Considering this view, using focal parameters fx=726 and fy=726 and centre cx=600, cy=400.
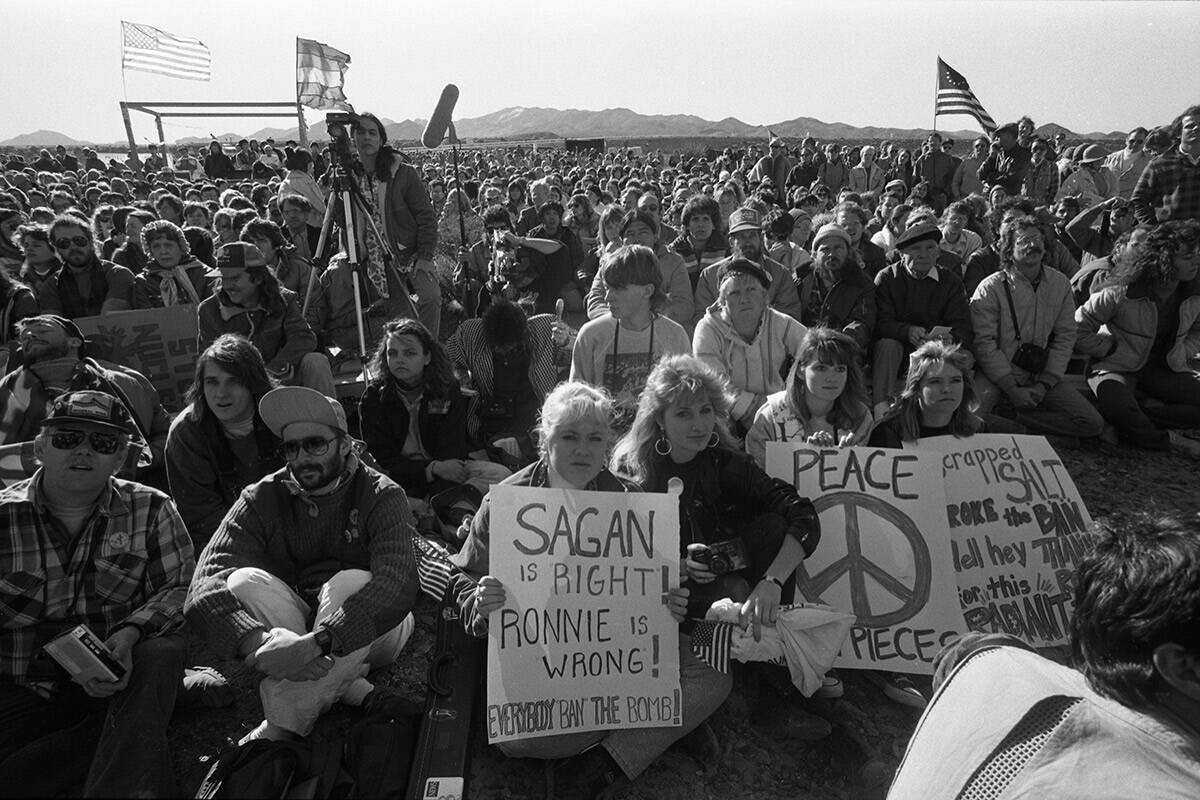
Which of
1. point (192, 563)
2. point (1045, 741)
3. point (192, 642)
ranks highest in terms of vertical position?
point (1045, 741)

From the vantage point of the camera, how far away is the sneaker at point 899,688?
3076 mm

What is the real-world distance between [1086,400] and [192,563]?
620 centimetres

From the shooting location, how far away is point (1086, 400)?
5.73 m

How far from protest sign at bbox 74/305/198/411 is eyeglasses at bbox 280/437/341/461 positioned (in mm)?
3706

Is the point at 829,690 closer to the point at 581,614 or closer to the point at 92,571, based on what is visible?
the point at 581,614

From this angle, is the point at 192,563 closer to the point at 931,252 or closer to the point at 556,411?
the point at 556,411

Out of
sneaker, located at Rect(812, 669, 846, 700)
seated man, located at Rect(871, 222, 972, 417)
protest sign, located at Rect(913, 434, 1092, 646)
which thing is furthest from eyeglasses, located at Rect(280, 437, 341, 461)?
seated man, located at Rect(871, 222, 972, 417)

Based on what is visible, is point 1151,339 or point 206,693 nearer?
point 206,693

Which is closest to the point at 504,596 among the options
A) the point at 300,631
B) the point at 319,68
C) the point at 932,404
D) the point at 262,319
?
the point at 300,631

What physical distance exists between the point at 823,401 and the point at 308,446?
8.00 ft

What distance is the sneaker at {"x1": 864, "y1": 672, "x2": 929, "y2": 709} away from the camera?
3.08 meters

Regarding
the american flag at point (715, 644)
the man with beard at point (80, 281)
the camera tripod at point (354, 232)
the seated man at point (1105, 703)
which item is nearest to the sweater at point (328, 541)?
the american flag at point (715, 644)

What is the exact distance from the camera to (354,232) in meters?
6.05

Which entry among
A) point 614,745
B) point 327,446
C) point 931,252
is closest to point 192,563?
point 327,446
